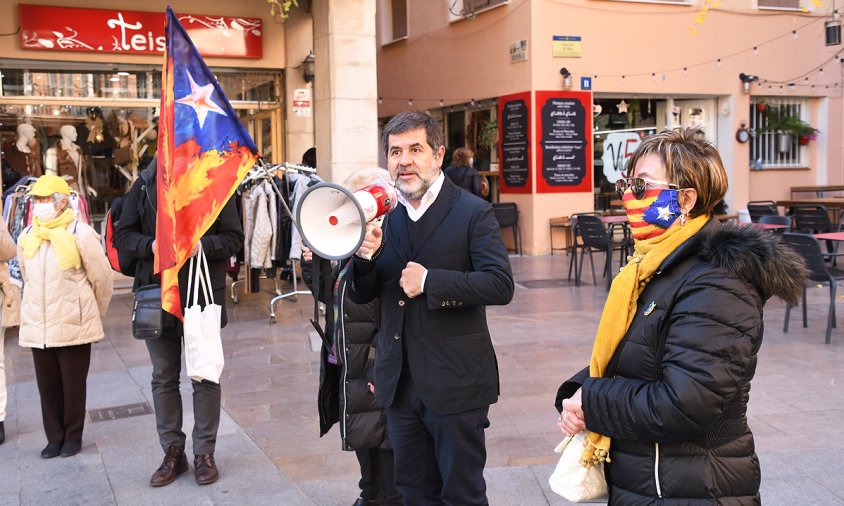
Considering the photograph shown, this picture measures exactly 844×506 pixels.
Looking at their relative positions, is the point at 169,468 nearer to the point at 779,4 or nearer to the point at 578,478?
the point at 578,478

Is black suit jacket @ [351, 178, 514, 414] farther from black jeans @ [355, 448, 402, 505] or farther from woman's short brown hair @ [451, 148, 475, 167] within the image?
woman's short brown hair @ [451, 148, 475, 167]

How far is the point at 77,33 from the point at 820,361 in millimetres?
10115

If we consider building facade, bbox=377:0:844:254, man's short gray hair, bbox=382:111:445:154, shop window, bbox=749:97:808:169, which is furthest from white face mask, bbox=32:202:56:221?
shop window, bbox=749:97:808:169

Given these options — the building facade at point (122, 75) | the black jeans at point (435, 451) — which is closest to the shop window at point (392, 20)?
the building facade at point (122, 75)

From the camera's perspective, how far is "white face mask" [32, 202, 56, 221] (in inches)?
209

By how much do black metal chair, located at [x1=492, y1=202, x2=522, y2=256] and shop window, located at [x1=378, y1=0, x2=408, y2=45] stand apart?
17.9 feet

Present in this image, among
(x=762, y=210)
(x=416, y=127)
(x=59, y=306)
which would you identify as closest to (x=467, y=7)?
(x=762, y=210)

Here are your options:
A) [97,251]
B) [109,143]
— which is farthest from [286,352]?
[109,143]

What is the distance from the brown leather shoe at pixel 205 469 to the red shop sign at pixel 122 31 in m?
8.78

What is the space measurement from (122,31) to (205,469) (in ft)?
29.6

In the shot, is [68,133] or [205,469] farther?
[68,133]

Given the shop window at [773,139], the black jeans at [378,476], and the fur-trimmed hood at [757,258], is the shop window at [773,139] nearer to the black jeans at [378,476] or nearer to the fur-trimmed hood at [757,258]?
the black jeans at [378,476]

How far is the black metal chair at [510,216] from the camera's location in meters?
15.2

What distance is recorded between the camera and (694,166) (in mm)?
2402
